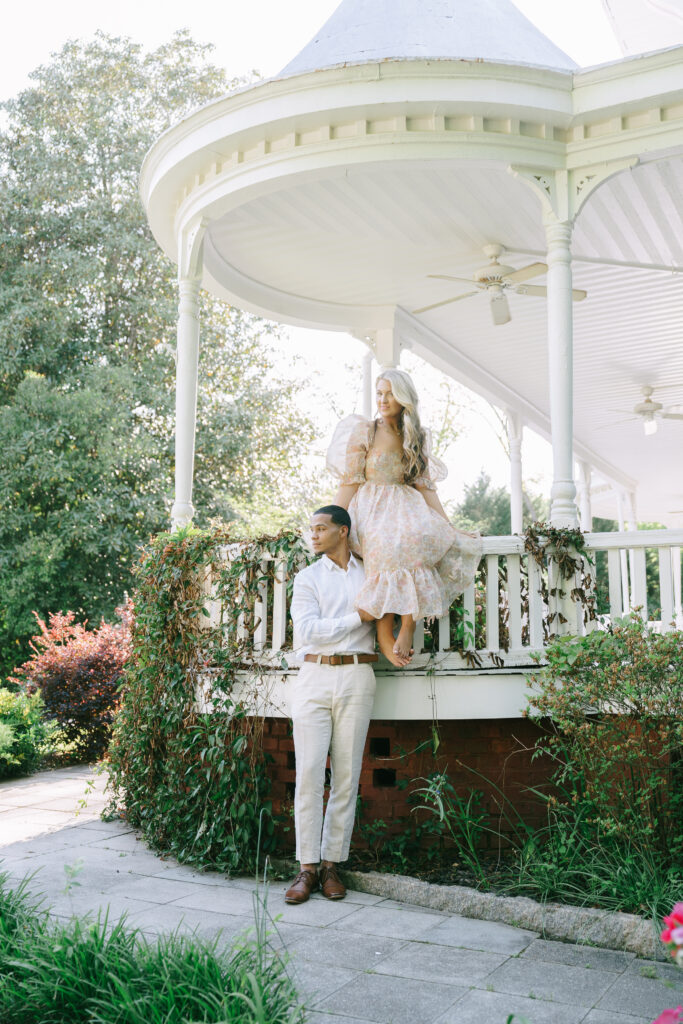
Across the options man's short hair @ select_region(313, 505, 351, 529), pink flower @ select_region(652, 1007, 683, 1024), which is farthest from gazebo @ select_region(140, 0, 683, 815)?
pink flower @ select_region(652, 1007, 683, 1024)

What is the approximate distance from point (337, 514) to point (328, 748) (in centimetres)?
108

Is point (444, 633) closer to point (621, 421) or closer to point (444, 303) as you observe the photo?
point (444, 303)

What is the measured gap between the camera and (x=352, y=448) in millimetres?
4609

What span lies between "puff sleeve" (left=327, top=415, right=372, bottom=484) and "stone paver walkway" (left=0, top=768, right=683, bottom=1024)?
199 centimetres

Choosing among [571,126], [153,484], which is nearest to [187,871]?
[571,126]

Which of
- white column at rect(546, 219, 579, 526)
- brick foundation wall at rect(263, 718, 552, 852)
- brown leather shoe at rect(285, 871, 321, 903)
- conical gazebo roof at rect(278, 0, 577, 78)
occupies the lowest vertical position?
brown leather shoe at rect(285, 871, 321, 903)

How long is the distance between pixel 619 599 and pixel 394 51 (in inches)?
154

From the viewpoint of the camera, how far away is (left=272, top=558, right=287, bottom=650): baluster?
480 centimetres

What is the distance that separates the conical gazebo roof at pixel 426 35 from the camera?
6199 millimetres

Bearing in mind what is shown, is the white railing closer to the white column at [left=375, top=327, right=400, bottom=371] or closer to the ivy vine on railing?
the ivy vine on railing

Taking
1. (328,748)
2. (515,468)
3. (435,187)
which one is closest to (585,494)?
(515,468)

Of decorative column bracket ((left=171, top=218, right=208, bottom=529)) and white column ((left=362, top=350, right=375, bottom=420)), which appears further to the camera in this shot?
white column ((left=362, top=350, right=375, bottom=420))

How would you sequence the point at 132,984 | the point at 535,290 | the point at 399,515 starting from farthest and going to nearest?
the point at 535,290
the point at 399,515
the point at 132,984

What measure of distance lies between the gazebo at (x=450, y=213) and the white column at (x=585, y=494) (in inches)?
169
